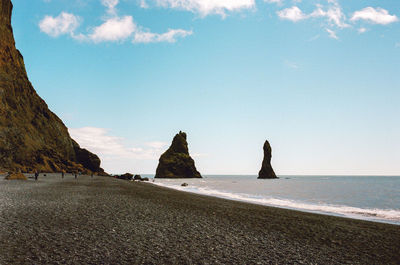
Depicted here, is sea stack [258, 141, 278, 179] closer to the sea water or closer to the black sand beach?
the sea water

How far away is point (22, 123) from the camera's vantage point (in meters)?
81.8

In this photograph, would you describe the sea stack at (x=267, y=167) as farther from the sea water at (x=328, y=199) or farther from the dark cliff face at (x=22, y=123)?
the dark cliff face at (x=22, y=123)

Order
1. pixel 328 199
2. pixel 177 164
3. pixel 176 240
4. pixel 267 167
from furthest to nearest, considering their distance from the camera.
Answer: pixel 267 167 → pixel 177 164 → pixel 328 199 → pixel 176 240

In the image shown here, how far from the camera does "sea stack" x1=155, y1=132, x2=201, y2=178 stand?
172250mm

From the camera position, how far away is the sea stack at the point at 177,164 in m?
172

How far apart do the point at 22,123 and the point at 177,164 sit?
335 feet

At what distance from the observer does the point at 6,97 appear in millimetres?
77062

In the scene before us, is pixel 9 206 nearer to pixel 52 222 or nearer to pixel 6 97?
pixel 52 222

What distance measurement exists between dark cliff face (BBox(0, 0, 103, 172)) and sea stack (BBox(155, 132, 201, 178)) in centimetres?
7669

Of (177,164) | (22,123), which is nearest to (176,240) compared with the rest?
(22,123)

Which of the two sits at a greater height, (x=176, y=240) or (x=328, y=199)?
(x=176, y=240)

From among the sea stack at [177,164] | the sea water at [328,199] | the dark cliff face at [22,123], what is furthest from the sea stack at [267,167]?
the dark cliff face at [22,123]

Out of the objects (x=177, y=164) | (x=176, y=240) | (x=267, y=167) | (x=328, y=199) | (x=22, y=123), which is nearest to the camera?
(x=176, y=240)

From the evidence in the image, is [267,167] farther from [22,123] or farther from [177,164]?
[22,123]
